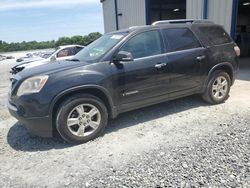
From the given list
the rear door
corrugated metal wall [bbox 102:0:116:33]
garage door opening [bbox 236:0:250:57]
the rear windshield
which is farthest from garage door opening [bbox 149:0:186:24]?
the rear door

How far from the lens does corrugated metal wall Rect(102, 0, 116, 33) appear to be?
1789cm

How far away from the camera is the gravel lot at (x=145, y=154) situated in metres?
3.02

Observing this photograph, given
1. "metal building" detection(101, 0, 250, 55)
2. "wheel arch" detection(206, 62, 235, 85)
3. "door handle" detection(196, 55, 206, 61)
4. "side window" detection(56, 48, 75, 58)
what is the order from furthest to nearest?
1. "side window" detection(56, 48, 75, 58)
2. "metal building" detection(101, 0, 250, 55)
3. "wheel arch" detection(206, 62, 235, 85)
4. "door handle" detection(196, 55, 206, 61)

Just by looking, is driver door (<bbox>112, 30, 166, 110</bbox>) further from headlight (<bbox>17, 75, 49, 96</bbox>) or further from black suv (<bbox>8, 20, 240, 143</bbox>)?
headlight (<bbox>17, 75, 49, 96</bbox>)

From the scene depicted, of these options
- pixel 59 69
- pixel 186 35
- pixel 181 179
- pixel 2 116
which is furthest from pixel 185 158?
pixel 2 116

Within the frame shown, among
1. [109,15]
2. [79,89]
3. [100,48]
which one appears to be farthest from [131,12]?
[79,89]

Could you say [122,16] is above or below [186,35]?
above

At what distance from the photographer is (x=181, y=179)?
295cm

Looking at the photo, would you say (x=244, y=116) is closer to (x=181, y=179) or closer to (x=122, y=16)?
(x=181, y=179)

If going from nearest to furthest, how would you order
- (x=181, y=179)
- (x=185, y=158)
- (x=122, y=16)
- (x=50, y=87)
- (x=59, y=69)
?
(x=181, y=179)
(x=185, y=158)
(x=50, y=87)
(x=59, y=69)
(x=122, y=16)

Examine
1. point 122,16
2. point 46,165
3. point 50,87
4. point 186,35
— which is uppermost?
point 122,16

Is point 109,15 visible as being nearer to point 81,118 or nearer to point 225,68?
→ point 225,68

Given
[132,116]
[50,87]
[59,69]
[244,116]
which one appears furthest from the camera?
[132,116]

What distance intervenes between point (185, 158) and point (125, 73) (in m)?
1.75
